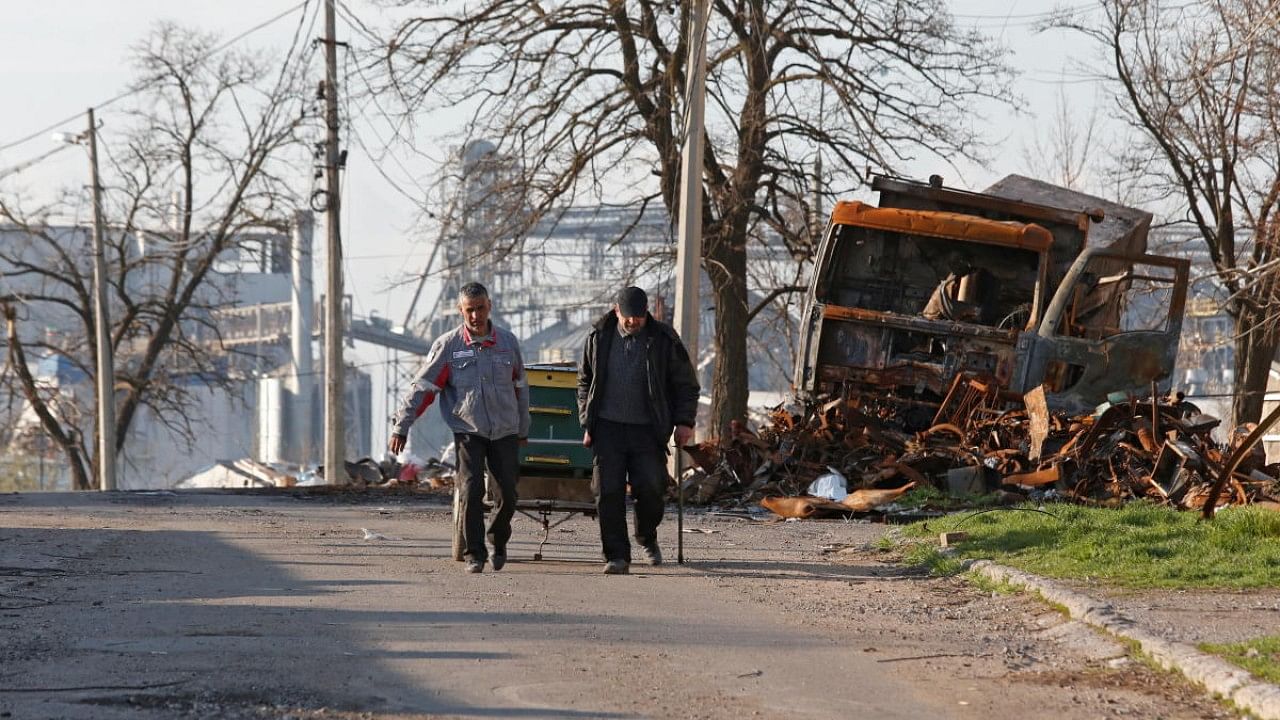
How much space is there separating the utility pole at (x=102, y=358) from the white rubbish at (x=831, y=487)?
2074 centimetres

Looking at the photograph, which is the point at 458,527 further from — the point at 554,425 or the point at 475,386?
the point at 554,425

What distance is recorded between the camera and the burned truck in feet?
60.5

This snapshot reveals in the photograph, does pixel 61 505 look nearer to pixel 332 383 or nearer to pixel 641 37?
pixel 332 383

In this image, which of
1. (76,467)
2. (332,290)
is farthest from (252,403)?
(332,290)

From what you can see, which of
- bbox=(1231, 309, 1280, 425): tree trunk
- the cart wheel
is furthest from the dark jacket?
bbox=(1231, 309, 1280, 425): tree trunk

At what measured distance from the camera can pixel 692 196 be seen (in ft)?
69.1

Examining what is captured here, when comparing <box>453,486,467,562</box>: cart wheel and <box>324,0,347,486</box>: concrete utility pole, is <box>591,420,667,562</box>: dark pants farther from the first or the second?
<box>324,0,347,486</box>: concrete utility pole

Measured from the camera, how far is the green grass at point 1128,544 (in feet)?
31.5

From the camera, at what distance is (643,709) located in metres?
6.09

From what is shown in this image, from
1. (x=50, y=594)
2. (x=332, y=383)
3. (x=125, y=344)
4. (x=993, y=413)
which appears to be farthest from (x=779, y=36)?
(x=125, y=344)

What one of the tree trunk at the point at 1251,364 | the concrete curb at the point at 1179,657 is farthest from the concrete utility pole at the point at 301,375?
the concrete curb at the point at 1179,657

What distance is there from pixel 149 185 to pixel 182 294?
283cm

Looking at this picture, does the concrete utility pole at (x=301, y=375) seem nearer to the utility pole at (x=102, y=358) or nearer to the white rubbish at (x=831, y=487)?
the utility pole at (x=102, y=358)

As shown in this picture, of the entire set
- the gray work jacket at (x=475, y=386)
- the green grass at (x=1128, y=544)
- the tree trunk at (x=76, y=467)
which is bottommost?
the tree trunk at (x=76, y=467)
